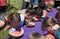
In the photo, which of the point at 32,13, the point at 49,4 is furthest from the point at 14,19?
the point at 49,4

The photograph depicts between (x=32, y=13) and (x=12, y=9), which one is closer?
(x=32, y=13)

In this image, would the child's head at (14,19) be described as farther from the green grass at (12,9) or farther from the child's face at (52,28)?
the child's face at (52,28)

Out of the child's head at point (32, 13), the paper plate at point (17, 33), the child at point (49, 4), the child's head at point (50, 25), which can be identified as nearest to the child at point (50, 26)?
the child's head at point (50, 25)

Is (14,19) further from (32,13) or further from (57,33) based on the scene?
(57,33)

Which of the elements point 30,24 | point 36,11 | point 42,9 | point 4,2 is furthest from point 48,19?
point 4,2

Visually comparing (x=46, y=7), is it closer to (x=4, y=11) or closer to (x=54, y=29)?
(x=4, y=11)

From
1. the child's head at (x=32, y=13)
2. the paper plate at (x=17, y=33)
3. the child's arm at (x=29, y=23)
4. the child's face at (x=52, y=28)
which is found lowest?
the paper plate at (x=17, y=33)

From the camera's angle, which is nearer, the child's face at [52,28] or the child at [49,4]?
the child's face at [52,28]

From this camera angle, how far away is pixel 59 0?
4.10 metres

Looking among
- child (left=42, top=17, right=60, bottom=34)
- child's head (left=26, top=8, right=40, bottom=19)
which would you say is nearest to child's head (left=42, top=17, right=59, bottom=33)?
child (left=42, top=17, right=60, bottom=34)

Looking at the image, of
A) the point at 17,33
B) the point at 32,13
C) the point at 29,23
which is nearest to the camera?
the point at 17,33

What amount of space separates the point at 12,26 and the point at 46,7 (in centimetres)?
102

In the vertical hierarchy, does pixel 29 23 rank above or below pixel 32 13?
below

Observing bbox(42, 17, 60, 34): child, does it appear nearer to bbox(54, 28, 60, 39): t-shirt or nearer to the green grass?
bbox(54, 28, 60, 39): t-shirt
